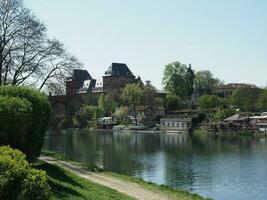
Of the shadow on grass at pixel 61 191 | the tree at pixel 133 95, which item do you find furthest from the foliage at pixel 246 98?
the shadow on grass at pixel 61 191

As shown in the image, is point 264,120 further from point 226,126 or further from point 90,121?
point 90,121

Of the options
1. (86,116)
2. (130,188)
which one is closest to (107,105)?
(86,116)

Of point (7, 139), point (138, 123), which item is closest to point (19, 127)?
point (7, 139)

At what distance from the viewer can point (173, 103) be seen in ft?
395

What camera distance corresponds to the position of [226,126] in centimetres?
9225

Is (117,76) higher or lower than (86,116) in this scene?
higher

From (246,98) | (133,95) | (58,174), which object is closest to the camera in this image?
(58,174)

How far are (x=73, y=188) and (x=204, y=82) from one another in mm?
124682

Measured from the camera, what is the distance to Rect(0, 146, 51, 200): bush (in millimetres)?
7574

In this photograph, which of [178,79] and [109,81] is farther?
[109,81]

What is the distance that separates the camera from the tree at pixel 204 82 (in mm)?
137000

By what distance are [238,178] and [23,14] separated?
762 inches

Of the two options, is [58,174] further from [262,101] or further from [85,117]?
[85,117]

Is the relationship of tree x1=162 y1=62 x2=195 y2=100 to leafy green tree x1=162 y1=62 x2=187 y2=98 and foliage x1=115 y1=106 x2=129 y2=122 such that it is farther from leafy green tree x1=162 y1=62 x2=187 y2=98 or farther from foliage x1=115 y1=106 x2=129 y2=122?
foliage x1=115 y1=106 x2=129 y2=122
